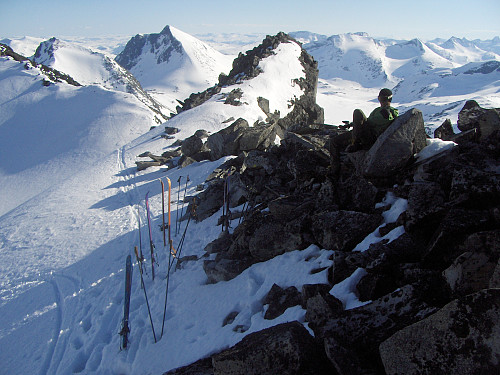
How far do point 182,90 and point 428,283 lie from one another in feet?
669

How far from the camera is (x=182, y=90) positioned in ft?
638

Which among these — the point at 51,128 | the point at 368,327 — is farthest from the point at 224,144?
the point at 51,128

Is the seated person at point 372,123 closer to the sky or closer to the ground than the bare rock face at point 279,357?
closer to the sky

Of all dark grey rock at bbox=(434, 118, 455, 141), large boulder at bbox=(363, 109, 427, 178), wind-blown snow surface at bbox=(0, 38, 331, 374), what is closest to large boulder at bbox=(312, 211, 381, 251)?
wind-blown snow surface at bbox=(0, 38, 331, 374)

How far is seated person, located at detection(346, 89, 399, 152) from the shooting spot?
8281 millimetres

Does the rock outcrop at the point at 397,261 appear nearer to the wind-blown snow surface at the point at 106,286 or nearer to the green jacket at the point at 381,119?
the wind-blown snow surface at the point at 106,286

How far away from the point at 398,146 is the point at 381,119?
118 cm

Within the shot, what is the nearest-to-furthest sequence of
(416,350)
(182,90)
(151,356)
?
1. (416,350)
2. (151,356)
3. (182,90)

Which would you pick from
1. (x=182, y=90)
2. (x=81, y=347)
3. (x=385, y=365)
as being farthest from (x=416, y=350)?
(x=182, y=90)

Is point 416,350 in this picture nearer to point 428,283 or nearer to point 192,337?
point 428,283

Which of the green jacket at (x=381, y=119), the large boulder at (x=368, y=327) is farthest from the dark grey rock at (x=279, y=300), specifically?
the green jacket at (x=381, y=119)

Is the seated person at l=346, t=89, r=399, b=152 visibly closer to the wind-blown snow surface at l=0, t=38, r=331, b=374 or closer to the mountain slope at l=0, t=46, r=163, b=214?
the wind-blown snow surface at l=0, t=38, r=331, b=374

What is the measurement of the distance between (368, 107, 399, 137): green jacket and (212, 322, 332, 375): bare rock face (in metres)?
5.97

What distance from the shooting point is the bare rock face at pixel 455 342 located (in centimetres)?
287
